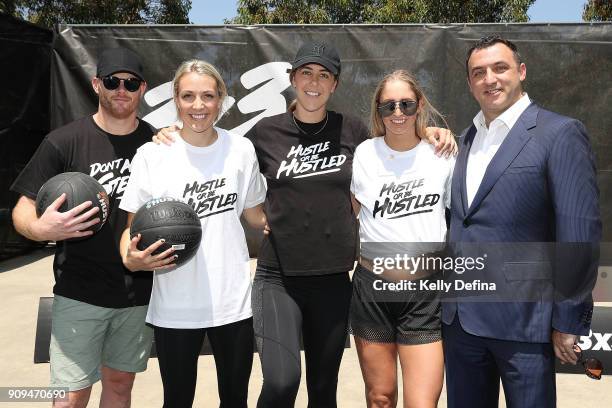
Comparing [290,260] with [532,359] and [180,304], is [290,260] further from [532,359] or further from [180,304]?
[532,359]

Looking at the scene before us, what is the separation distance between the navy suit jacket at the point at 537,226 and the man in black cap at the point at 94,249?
2024 mm

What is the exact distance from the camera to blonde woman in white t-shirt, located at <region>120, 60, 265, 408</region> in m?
2.97

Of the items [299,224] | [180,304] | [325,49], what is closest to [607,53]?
[325,49]

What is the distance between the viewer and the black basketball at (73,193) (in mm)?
2895

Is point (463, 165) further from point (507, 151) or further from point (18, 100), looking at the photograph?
point (18, 100)

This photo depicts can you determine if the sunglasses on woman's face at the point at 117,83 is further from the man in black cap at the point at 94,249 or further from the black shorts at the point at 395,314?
the black shorts at the point at 395,314

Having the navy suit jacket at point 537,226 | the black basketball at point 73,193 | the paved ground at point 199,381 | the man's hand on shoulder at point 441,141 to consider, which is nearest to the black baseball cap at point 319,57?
the man's hand on shoulder at point 441,141

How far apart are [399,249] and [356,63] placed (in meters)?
6.27

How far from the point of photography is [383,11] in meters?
21.6

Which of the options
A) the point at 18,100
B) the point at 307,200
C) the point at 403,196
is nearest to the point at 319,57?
the point at 307,200

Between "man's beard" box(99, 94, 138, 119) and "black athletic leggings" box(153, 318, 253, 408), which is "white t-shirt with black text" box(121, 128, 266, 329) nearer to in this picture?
"black athletic leggings" box(153, 318, 253, 408)

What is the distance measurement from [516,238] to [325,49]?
162 cm

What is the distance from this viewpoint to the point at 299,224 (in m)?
3.20

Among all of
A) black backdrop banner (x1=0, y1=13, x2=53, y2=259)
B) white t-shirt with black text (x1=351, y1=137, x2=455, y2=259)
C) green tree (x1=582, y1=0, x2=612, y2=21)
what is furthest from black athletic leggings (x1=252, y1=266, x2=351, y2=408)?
green tree (x1=582, y1=0, x2=612, y2=21)
